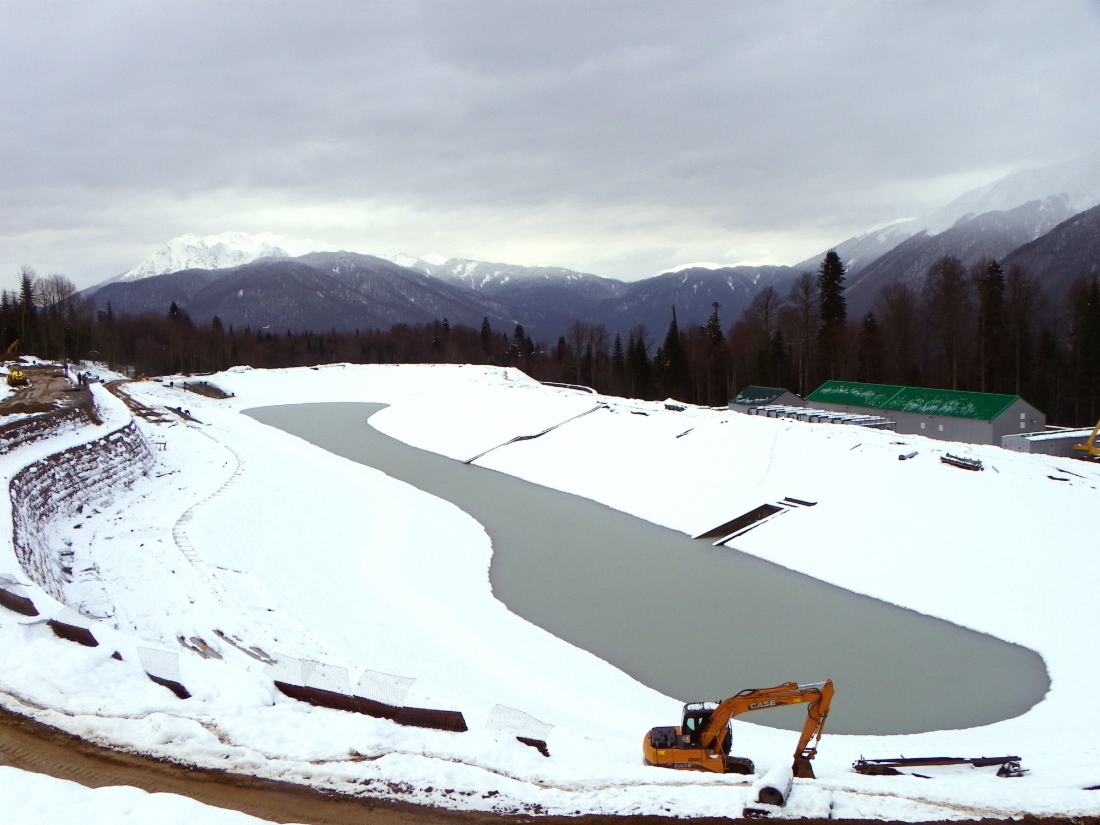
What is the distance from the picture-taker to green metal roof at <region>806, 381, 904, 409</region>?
116ft

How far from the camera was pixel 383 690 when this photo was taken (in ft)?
29.7

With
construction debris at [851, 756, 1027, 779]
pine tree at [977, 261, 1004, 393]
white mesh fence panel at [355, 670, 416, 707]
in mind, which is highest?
pine tree at [977, 261, 1004, 393]

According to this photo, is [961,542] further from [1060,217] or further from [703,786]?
[1060,217]

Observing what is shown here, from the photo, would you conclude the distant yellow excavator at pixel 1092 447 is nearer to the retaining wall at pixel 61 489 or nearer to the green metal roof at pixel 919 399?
the green metal roof at pixel 919 399

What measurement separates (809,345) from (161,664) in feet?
166

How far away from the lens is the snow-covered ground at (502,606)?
733 centimetres

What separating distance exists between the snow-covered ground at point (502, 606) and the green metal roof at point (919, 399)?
6335 millimetres

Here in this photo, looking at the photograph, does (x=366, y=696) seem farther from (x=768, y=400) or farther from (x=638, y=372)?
(x=638, y=372)

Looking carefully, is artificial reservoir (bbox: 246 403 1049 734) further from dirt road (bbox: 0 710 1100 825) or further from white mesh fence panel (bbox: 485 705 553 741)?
dirt road (bbox: 0 710 1100 825)

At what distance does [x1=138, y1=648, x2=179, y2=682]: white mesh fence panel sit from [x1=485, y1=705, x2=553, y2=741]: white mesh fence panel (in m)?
3.86

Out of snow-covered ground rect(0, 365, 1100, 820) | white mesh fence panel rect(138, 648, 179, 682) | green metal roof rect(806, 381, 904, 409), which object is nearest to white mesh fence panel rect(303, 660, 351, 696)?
snow-covered ground rect(0, 365, 1100, 820)

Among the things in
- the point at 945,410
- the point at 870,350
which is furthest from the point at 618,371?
the point at 945,410

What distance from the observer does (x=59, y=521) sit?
777 inches

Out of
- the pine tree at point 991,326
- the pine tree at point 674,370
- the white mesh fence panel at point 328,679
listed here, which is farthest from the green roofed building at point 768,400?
the white mesh fence panel at point 328,679
